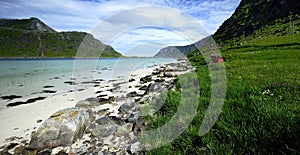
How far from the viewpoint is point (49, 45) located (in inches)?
7618

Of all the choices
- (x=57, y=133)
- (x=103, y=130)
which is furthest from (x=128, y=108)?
(x=57, y=133)

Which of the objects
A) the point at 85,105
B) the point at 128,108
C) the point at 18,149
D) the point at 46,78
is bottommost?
the point at 18,149

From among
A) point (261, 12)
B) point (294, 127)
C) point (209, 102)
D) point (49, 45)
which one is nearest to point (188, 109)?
point (209, 102)

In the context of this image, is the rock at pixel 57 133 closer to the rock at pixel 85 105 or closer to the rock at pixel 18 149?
the rock at pixel 18 149

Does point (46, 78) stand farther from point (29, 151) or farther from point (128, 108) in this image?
point (29, 151)

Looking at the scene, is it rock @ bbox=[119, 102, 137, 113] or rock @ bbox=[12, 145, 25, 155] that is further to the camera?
rock @ bbox=[119, 102, 137, 113]

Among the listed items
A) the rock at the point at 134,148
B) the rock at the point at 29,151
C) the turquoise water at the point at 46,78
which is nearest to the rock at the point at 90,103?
the turquoise water at the point at 46,78

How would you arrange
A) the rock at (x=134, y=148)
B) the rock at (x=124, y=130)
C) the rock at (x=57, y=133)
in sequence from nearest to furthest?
the rock at (x=134, y=148) < the rock at (x=57, y=133) < the rock at (x=124, y=130)

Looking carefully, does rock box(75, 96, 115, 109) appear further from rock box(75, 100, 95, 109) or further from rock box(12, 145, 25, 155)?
rock box(12, 145, 25, 155)

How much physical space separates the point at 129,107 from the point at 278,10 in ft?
392

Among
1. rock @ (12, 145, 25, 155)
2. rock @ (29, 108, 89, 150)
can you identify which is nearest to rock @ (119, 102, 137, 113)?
rock @ (29, 108, 89, 150)

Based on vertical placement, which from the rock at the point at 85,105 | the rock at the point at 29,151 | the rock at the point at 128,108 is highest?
the rock at the point at 128,108

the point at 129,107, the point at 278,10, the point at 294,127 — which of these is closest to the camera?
the point at 294,127

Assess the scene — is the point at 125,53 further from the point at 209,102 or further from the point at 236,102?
the point at 236,102
